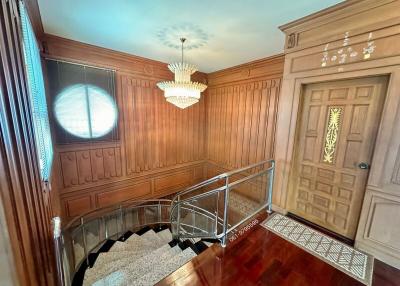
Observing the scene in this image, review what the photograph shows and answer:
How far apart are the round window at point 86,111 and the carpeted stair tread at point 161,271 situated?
2.52 meters

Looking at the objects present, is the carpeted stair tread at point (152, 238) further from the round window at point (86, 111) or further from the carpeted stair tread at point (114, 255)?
the round window at point (86, 111)

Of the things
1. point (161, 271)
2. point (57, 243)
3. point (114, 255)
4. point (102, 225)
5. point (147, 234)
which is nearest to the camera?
point (57, 243)

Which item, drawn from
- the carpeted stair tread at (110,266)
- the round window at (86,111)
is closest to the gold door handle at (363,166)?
the carpeted stair tread at (110,266)

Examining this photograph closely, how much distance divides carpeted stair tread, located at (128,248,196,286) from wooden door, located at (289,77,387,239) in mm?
1915

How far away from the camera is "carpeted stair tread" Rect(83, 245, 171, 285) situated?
2477 mm

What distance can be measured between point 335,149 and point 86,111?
409cm

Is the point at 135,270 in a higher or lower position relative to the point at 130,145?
lower

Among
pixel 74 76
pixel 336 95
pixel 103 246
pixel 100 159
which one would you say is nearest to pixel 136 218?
pixel 103 246

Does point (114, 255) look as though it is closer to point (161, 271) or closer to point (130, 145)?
point (161, 271)

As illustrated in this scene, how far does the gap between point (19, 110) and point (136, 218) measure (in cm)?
374

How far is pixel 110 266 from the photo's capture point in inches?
102

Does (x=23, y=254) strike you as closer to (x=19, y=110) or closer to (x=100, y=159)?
(x=19, y=110)

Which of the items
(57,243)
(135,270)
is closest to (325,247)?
(135,270)

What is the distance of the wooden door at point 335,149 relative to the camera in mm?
2115
